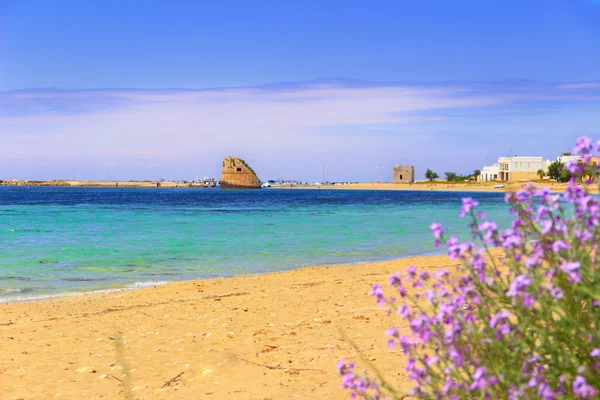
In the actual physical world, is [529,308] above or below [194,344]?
above

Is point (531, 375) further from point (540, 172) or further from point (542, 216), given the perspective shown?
point (540, 172)

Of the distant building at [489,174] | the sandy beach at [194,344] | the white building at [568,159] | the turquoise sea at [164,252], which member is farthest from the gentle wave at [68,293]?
the distant building at [489,174]

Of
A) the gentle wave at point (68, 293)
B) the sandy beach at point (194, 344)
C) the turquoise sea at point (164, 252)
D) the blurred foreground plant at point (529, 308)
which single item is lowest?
the turquoise sea at point (164, 252)

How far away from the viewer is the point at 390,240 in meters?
25.3

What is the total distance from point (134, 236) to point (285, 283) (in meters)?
16.0

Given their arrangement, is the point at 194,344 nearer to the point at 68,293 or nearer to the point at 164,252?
the point at 68,293

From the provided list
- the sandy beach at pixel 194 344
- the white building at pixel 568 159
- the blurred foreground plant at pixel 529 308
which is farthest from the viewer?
the sandy beach at pixel 194 344

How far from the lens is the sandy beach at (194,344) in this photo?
5.54m

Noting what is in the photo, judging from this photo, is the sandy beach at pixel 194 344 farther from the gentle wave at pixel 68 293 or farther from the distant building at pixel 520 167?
the distant building at pixel 520 167

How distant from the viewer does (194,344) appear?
283 inches

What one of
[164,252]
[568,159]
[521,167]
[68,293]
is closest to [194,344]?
[68,293]

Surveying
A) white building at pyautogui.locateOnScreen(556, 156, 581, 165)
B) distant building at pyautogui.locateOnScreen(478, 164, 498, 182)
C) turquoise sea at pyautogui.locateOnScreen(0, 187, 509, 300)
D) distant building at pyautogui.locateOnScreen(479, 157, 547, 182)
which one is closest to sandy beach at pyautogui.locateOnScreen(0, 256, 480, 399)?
white building at pyautogui.locateOnScreen(556, 156, 581, 165)

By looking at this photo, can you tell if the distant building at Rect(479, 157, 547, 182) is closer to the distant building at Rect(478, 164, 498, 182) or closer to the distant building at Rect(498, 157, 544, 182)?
the distant building at Rect(498, 157, 544, 182)

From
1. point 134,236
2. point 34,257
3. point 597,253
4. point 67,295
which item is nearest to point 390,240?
point 134,236
